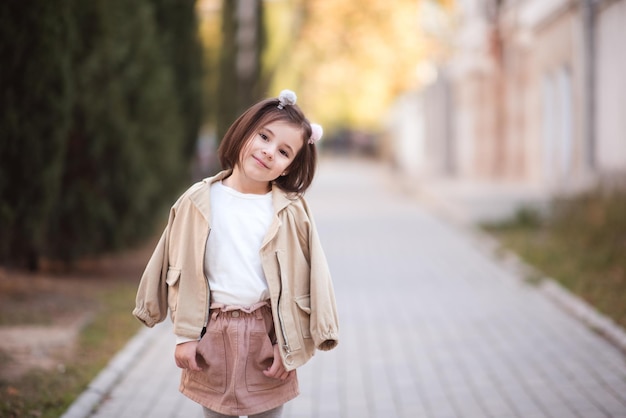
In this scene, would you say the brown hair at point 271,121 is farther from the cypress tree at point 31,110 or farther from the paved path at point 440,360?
the cypress tree at point 31,110

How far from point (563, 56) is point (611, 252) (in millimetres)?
9702

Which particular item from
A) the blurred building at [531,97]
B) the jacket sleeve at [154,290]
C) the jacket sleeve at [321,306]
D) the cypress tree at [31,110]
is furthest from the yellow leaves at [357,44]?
the jacket sleeve at [321,306]

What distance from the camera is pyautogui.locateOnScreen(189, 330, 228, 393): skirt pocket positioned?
3958mm

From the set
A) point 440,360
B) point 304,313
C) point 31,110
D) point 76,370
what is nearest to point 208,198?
point 304,313

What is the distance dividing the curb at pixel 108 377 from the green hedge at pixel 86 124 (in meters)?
1.69

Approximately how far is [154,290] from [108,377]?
293cm

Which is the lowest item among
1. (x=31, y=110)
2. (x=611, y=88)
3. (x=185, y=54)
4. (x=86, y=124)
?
(x=611, y=88)

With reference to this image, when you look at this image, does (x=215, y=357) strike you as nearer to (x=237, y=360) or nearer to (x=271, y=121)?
(x=237, y=360)

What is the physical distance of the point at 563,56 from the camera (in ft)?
65.8

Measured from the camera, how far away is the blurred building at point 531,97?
15531 millimetres

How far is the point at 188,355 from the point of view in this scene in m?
3.95

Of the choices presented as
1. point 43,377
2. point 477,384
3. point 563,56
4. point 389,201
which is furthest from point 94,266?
point 389,201

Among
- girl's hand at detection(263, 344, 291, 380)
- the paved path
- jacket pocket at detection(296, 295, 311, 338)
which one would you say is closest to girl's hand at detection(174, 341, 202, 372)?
girl's hand at detection(263, 344, 291, 380)

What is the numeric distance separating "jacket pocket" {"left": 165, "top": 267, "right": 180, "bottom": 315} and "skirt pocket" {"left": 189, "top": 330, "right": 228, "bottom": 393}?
183mm
